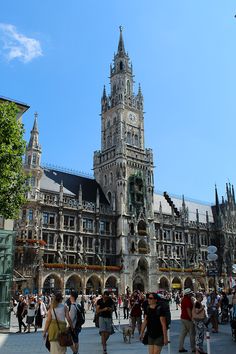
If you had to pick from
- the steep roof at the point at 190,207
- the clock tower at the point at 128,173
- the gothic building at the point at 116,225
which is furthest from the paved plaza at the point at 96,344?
the steep roof at the point at 190,207

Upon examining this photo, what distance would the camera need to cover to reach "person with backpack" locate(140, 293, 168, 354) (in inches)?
345

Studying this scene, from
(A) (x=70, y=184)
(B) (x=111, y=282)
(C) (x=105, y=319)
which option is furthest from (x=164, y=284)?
(C) (x=105, y=319)

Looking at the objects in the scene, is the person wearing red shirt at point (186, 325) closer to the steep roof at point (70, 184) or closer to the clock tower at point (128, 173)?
the steep roof at point (70, 184)

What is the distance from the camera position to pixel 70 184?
2501 inches

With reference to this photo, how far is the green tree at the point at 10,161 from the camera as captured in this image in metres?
23.6

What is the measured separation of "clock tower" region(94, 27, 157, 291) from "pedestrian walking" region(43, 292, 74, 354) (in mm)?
51117

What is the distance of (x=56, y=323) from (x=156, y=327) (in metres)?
2.37

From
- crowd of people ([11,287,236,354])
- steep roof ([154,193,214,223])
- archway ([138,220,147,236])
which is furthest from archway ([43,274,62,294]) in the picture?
crowd of people ([11,287,236,354])

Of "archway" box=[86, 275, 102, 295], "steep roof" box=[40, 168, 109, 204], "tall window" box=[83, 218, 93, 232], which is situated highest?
"steep roof" box=[40, 168, 109, 204]

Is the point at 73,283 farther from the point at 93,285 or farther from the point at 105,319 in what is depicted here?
the point at 105,319

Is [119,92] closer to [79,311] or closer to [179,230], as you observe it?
[179,230]

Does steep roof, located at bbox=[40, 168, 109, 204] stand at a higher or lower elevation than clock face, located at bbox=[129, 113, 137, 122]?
lower

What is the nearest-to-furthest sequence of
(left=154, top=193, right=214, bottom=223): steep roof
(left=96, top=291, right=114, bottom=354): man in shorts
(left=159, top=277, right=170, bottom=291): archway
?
(left=96, top=291, right=114, bottom=354): man in shorts → (left=159, top=277, right=170, bottom=291): archway → (left=154, top=193, right=214, bottom=223): steep roof

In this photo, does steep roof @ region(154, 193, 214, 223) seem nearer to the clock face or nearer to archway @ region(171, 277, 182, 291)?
archway @ region(171, 277, 182, 291)
